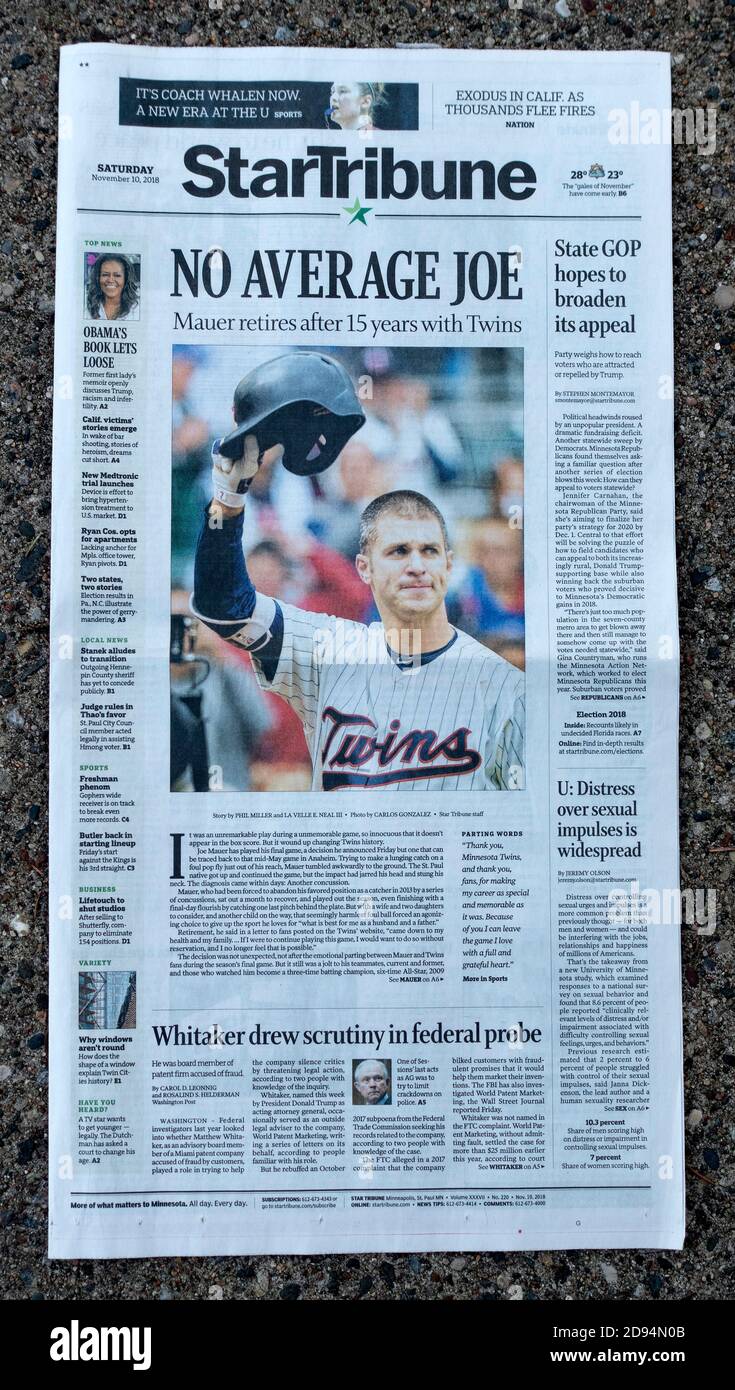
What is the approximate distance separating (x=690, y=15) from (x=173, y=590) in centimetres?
65

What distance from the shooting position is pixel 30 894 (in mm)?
811

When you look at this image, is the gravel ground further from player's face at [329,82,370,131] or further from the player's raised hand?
the player's raised hand

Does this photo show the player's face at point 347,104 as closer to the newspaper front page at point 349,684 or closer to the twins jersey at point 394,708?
the newspaper front page at point 349,684

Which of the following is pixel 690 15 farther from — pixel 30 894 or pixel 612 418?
pixel 30 894

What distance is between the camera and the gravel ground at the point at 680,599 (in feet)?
2.63

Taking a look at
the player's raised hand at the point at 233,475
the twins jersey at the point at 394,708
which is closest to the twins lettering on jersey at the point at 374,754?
the twins jersey at the point at 394,708

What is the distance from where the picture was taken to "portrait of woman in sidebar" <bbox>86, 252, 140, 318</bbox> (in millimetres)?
809

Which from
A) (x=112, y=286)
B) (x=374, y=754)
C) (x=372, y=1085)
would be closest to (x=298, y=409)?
(x=112, y=286)

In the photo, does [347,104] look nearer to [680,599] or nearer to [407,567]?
[407,567]

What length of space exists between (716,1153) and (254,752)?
0.50 meters
